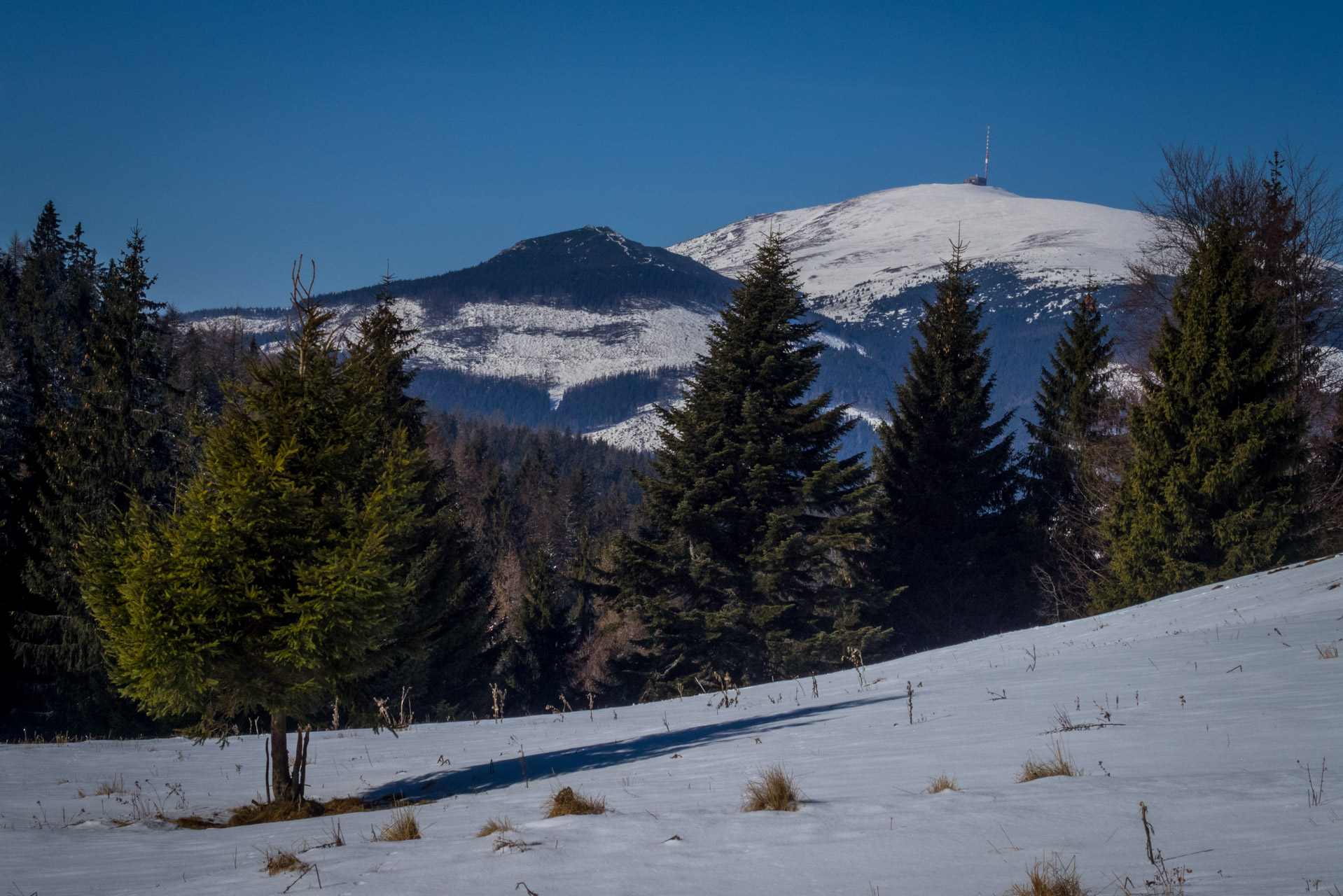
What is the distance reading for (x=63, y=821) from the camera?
6.28 m

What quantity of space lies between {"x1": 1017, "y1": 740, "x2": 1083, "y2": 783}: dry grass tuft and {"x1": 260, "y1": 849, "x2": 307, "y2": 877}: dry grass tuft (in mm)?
3691

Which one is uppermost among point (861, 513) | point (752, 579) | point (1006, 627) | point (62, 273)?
point (62, 273)

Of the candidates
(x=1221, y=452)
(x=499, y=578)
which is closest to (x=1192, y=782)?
(x=1221, y=452)

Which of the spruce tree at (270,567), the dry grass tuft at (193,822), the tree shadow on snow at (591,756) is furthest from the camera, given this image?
the tree shadow on snow at (591,756)

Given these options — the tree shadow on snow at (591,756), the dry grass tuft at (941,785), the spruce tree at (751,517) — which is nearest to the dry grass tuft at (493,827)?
the dry grass tuft at (941,785)

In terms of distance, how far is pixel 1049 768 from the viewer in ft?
15.1

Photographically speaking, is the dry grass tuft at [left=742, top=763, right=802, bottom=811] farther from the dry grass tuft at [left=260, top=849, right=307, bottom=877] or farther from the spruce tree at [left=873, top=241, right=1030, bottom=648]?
the spruce tree at [left=873, top=241, right=1030, bottom=648]

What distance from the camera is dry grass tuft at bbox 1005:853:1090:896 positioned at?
9.59ft

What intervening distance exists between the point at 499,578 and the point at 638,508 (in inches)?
1710

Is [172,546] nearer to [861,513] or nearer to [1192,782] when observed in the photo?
[1192,782]

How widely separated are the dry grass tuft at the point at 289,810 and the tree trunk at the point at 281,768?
0.50 ft

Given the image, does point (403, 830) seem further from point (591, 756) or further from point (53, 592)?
point (53, 592)

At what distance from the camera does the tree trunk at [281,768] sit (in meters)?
7.17

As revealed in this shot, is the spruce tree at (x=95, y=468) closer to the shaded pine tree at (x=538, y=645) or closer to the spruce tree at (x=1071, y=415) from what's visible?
the shaded pine tree at (x=538, y=645)
